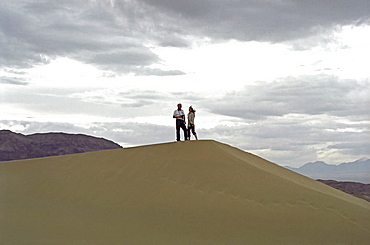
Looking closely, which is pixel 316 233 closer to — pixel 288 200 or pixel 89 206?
pixel 288 200

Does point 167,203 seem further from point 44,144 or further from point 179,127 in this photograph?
point 44,144

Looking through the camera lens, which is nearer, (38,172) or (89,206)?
(89,206)

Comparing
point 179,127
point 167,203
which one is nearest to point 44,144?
point 179,127

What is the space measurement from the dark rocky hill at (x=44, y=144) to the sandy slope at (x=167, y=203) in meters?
99.9

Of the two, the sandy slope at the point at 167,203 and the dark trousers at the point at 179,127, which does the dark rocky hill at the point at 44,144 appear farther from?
the sandy slope at the point at 167,203

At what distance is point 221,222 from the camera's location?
12672 mm

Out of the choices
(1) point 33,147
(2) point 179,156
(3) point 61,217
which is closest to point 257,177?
(2) point 179,156

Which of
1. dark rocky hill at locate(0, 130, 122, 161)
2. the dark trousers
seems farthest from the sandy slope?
dark rocky hill at locate(0, 130, 122, 161)

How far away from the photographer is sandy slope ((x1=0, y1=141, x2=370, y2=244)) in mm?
11703

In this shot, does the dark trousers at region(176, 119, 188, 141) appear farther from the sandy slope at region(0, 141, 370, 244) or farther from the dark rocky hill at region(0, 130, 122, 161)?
the dark rocky hill at region(0, 130, 122, 161)

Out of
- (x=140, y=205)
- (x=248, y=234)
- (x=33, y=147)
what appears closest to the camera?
(x=248, y=234)

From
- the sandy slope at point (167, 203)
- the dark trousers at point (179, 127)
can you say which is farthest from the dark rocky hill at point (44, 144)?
the sandy slope at point (167, 203)

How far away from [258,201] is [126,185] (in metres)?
4.61

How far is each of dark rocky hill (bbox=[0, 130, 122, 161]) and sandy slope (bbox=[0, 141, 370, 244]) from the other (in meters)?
99.9
